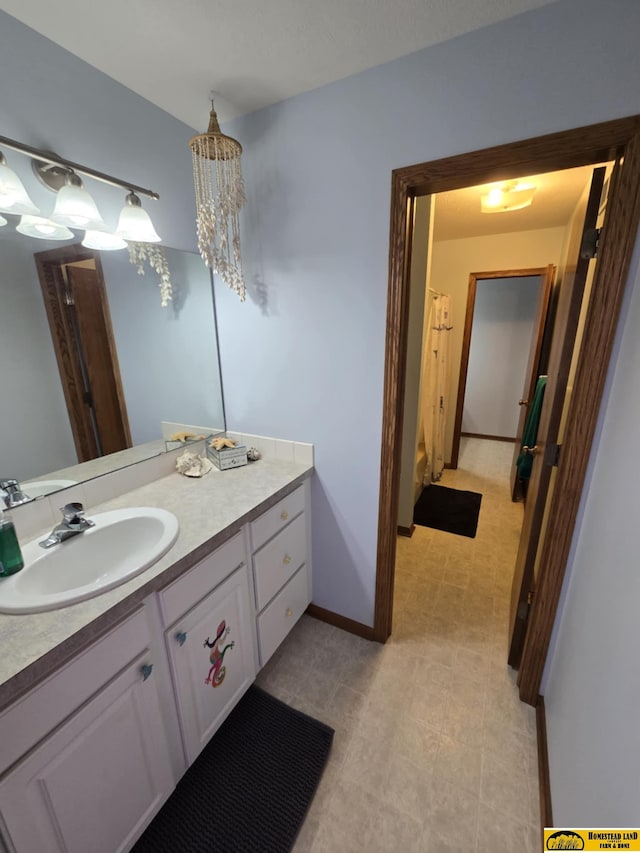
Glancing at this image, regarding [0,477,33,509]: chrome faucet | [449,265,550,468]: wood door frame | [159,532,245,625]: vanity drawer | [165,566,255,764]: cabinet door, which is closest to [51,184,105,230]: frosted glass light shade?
[0,477,33,509]: chrome faucet

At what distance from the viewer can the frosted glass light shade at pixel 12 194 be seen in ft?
3.17

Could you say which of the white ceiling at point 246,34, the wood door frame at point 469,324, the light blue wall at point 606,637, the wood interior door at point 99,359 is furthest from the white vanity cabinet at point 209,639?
the wood door frame at point 469,324

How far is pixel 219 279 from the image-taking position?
66.4 inches

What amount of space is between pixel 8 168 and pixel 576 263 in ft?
6.03

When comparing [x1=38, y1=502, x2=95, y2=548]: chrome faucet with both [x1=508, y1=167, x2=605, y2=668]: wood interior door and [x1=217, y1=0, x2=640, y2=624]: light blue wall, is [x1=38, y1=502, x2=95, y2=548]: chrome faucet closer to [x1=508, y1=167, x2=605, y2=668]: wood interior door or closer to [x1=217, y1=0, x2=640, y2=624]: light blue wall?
[x1=217, y1=0, x2=640, y2=624]: light blue wall

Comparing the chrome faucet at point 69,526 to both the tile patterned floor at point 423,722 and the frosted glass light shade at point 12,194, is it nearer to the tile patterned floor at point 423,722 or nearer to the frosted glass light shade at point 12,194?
the frosted glass light shade at point 12,194

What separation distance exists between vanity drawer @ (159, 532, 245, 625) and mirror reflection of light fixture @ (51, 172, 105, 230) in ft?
3.91

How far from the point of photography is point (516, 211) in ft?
8.70

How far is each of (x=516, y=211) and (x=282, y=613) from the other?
10.7 feet

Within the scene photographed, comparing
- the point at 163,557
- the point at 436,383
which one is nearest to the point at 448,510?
the point at 436,383

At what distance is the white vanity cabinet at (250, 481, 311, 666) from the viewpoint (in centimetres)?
136

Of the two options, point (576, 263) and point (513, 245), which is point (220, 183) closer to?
point (576, 263)

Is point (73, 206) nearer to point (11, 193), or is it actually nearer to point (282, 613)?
point (11, 193)

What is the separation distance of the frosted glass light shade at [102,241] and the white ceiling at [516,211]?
1.96 meters
